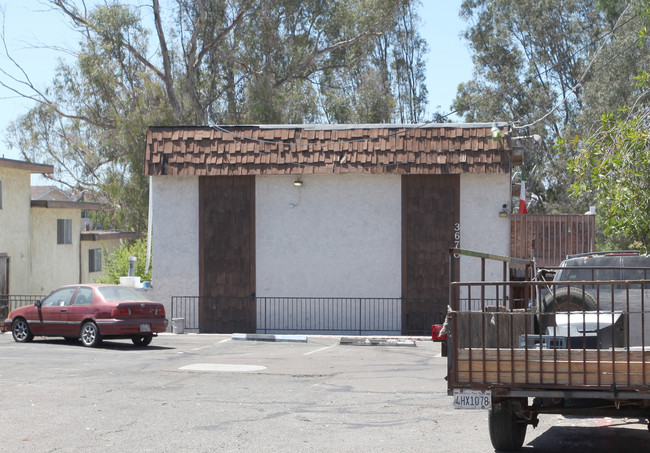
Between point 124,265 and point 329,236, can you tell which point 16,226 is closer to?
point 124,265

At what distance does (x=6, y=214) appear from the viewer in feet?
105

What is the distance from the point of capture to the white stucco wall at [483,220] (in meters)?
24.1

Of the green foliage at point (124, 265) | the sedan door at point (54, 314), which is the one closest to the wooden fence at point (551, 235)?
the sedan door at point (54, 314)

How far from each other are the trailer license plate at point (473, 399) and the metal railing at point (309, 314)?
16657 mm

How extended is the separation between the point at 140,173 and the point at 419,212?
691 inches

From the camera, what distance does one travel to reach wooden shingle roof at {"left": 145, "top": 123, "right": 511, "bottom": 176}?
78.1 ft

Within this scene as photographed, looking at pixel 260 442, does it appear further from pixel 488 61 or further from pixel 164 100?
pixel 488 61

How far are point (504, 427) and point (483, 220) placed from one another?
1605cm

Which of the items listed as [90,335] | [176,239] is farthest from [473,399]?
[176,239]

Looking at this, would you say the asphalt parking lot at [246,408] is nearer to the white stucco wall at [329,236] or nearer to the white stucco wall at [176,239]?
the white stucco wall at [329,236]

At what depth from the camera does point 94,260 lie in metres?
42.0

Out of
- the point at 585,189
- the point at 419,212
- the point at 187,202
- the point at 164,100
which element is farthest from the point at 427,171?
the point at 164,100

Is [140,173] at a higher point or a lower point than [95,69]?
→ lower

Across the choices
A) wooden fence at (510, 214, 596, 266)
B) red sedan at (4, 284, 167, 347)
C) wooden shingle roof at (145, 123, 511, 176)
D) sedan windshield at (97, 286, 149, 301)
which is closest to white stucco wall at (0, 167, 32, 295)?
wooden shingle roof at (145, 123, 511, 176)
